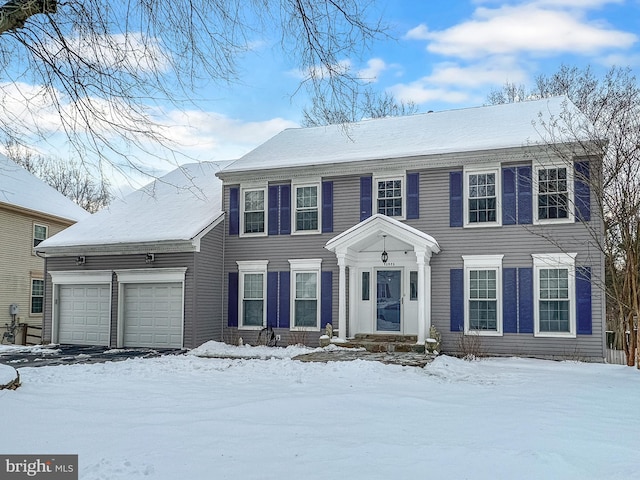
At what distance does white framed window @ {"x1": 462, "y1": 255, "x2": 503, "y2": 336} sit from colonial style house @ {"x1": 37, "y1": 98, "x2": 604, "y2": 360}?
3 centimetres

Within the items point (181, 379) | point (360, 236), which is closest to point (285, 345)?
point (360, 236)

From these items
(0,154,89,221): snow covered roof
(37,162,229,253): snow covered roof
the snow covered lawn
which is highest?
(0,154,89,221): snow covered roof

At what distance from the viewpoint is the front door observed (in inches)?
561

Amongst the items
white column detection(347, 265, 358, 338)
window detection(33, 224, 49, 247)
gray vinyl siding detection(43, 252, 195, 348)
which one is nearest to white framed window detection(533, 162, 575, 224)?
white column detection(347, 265, 358, 338)

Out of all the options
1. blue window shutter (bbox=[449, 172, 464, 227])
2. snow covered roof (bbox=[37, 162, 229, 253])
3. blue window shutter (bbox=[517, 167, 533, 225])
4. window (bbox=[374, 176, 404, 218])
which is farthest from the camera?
snow covered roof (bbox=[37, 162, 229, 253])

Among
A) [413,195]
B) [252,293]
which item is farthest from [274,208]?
[413,195]

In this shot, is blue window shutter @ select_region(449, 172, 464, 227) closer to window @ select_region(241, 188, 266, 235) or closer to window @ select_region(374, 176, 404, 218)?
window @ select_region(374, 176, 404, 218)

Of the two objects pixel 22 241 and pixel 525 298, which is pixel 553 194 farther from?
pixel 22 241

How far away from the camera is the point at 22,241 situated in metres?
20.8

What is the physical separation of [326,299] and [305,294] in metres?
0.67

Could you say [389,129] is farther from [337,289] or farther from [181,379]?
[181,379]

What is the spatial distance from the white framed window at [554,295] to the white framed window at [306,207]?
5.71 metres

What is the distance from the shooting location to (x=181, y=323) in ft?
48.2

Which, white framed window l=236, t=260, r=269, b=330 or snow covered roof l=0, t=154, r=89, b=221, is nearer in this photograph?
white framed window l=236, t=260, r=269, b=330
